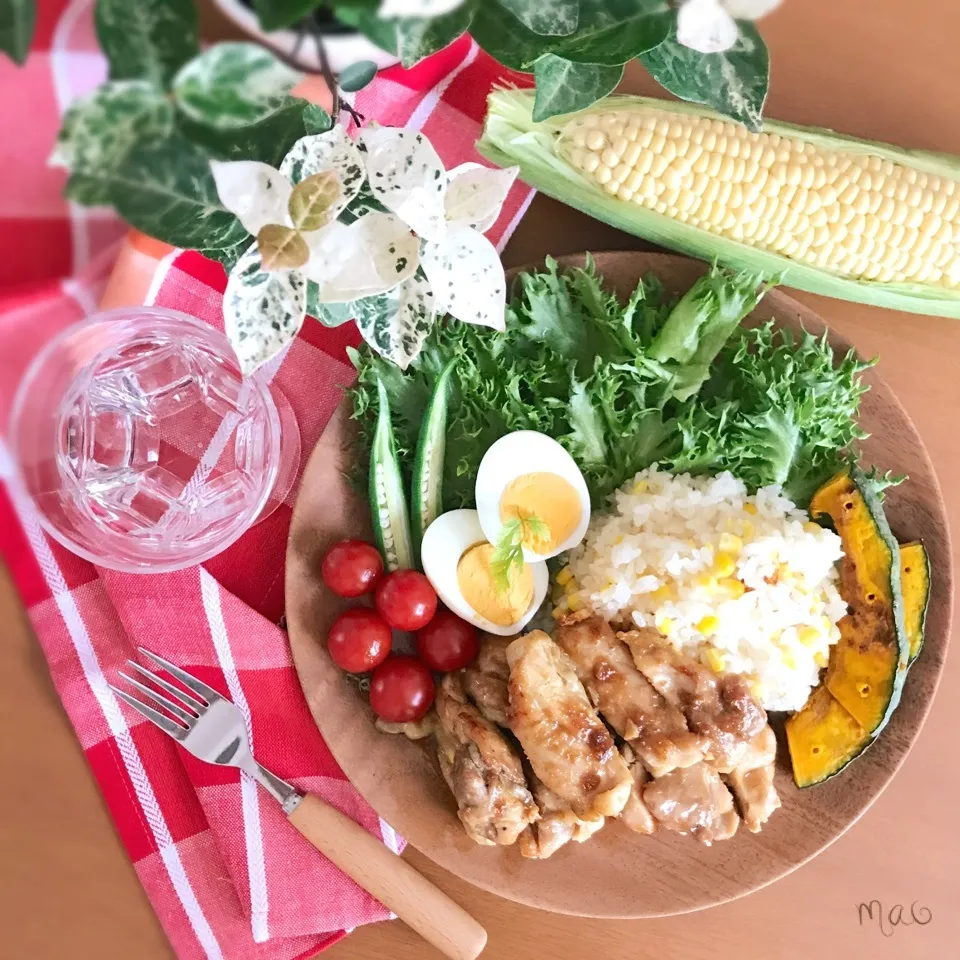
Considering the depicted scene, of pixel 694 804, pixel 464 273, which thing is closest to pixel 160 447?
pixel 464 273

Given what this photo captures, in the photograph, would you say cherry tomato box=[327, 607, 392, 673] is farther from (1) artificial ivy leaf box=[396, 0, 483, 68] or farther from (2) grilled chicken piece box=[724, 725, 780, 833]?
(1) artificial ivy leaf box=[396, 0, 483, 68]

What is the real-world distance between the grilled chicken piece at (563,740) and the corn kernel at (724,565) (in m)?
0.31

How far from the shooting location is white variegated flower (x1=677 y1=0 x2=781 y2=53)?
1.71 ft

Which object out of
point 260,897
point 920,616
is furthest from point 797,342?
point 260,897

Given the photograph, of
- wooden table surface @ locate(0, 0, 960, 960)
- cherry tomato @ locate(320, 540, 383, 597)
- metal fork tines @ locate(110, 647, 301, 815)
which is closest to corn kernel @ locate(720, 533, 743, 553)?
wooden table surface @ locate(0, 0, 960, 960)

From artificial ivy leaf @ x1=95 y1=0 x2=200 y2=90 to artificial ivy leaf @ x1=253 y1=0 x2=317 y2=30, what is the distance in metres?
0.03

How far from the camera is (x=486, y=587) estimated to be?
54.9 inches

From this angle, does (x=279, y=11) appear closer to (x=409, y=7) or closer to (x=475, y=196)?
(x=409, y=7)

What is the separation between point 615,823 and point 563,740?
0.23m

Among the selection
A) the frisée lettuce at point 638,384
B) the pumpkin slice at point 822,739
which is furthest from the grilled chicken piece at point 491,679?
the pumpkin slice at point 822,739

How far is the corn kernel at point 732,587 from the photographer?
4.45 ft

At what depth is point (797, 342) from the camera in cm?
142

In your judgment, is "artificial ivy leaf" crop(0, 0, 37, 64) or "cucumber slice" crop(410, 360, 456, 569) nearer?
"artificial ivy leaf" crop(0, 0, 37, 64)

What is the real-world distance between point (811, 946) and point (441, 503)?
1045 millimetres
